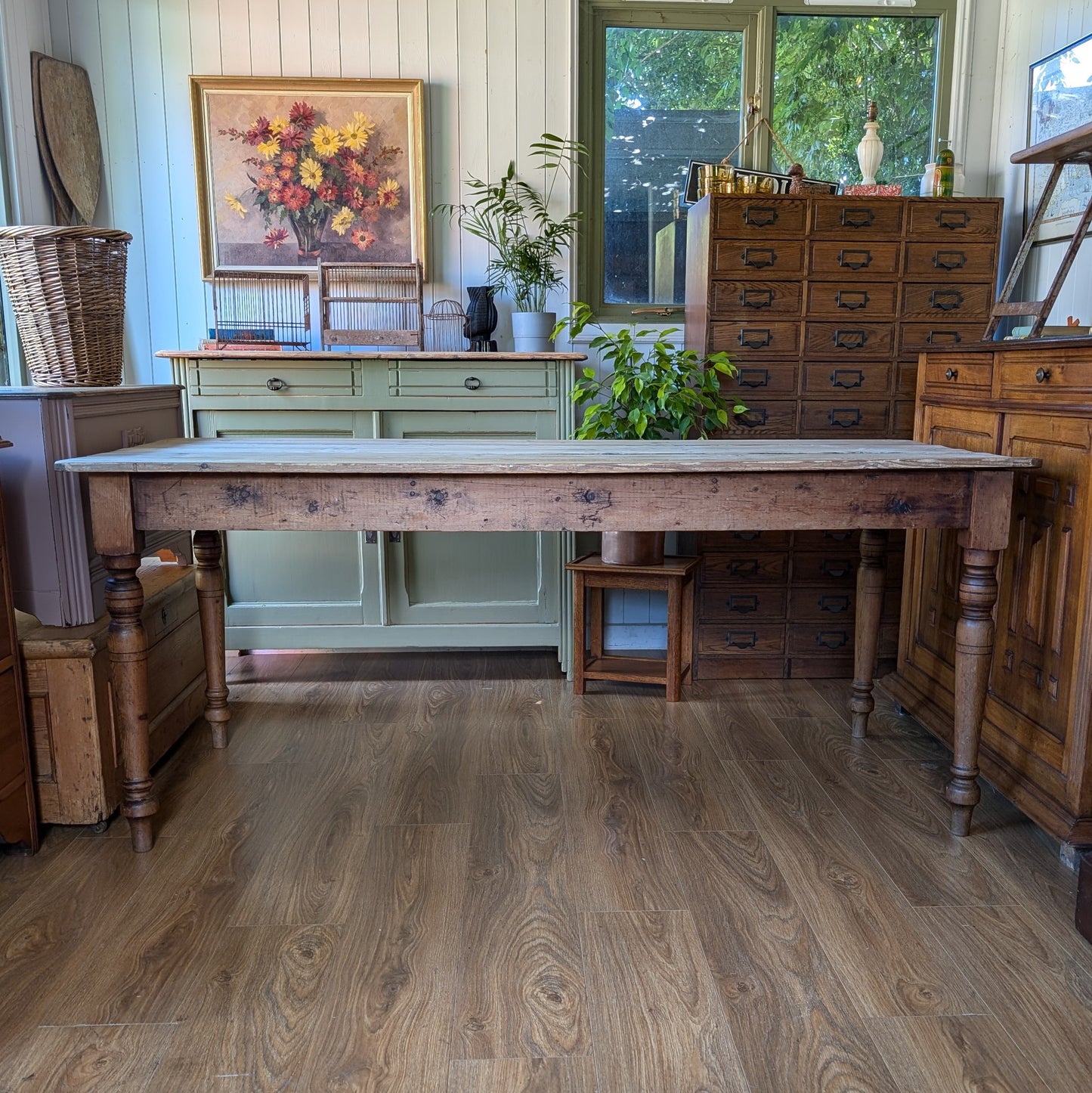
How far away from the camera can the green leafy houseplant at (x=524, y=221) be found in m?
3.47

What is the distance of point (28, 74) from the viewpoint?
3.20m

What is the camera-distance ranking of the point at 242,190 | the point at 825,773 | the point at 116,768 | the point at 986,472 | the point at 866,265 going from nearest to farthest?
the point at 986,472
the point at 116,768
the point at 825,773
the point at 866,265
the point at 242,190

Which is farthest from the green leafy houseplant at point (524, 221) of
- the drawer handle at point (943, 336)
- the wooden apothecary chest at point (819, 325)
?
Answer: the drawer handle at point (943, 336)

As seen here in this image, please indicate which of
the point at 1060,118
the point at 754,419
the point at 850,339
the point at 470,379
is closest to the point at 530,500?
the point at 470,379

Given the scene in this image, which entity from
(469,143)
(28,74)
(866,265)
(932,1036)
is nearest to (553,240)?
(469,143)

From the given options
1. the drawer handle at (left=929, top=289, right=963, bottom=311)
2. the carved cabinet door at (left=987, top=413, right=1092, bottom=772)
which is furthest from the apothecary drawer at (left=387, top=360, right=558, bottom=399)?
the carved cabinet door at (left=987, top=413, right=1092, bottom=772)

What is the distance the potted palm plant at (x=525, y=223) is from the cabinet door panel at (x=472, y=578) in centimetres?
72

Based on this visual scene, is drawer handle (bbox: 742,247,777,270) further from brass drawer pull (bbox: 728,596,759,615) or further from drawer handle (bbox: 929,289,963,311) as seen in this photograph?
brass drawer pull (bbox: 728,596,759,615)

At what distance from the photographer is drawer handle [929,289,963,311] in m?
3.14

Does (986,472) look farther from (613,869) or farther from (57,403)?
(57,403)

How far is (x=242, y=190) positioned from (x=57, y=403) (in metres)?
1.74

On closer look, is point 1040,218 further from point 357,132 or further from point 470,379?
point 357,132

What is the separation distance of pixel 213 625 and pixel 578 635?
1109 millimetres

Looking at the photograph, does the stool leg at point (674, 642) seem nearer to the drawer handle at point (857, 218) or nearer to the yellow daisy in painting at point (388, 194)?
the drawer handle at point (857, 218)
